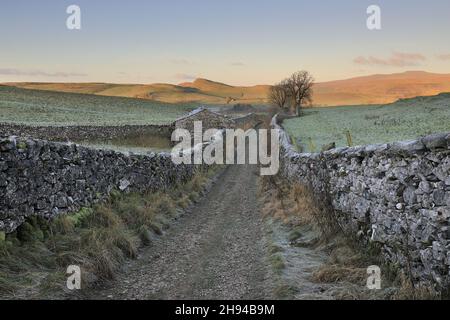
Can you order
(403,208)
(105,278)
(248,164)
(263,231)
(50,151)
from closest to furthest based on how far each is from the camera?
1. (403,208)
2. (105,278)
3. (50,151)
4. (263,231)
5. (248,164)

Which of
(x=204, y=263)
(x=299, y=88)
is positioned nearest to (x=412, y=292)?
(x=204, y=263)

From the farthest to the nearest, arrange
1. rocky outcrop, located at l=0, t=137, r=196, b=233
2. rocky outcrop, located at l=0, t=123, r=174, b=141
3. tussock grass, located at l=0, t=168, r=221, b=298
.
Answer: rocky outcrop, located at l=0, t=123, r=174, b=141, rocky outcrop, located at l=0, t=137, r=196, b=233, tussock grass, located at l=0, t=168, r=221, b=298

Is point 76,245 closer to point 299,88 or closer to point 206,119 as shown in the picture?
point 206,119

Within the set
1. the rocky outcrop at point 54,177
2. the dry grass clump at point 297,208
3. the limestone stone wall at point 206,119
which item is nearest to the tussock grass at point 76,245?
the rocky outcrop at point 54,177

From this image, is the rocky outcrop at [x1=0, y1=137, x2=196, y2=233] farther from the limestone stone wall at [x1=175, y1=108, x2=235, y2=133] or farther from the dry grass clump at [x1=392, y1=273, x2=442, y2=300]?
the limestone stone wall at [x1=175, y1=108, x2=235, y2=133]

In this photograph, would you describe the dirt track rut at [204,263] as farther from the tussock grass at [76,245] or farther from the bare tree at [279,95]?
the bare tree at [279,95]

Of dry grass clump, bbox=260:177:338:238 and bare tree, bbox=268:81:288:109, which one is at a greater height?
bare tree, bbox=268:81:288:109

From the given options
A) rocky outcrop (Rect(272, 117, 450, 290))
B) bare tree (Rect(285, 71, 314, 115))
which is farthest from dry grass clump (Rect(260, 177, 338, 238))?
bare tree (Rect(285, 71, 314, 115))

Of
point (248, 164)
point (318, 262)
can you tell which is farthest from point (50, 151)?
point (248, 164)

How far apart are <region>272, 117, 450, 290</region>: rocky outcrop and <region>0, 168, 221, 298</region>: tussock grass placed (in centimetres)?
509

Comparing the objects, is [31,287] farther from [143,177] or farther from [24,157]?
[143,177]

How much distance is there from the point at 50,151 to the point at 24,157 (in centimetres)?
110

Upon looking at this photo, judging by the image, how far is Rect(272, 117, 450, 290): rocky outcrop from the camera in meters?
5.93
